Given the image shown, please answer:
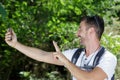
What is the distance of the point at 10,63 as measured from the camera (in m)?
9.80

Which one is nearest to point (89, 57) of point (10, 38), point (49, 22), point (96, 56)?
point (96, 56)

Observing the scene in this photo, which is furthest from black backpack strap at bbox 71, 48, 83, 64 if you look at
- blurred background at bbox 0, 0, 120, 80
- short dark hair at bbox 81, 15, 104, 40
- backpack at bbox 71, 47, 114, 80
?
blurred background at bbox 0, 0, 120, 80

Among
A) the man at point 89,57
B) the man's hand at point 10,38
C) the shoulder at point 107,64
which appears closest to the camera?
the man at point 89,57

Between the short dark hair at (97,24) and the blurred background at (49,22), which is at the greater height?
the short dark hair at (97,24)

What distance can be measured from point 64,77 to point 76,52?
6128 millimetres

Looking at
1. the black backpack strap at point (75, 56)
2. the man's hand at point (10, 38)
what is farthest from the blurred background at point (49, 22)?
the black backpack strap at point (75, 56)

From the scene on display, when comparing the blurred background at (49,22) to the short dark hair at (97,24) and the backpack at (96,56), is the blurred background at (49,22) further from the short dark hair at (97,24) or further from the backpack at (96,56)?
the backpack at (96,56)

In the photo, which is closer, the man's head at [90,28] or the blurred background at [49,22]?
the man's head at [90,28]

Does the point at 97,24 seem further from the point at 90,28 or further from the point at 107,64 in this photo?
the point at 107,64

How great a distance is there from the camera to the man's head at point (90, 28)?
10.5ft

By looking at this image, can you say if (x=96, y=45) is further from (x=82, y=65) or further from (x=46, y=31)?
(x=46, y=31)

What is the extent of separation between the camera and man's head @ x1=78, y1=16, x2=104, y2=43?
321 centimetres

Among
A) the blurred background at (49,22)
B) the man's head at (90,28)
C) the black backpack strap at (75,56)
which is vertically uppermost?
the man's head at (90,28)

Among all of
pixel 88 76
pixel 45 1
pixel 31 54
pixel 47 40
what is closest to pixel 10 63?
pixel 47 40
